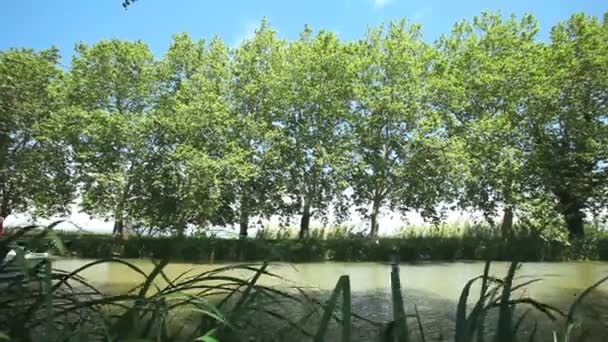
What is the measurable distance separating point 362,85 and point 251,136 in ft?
14.5

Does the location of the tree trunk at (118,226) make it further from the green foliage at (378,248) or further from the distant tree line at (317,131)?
the green foliage at (378,248)

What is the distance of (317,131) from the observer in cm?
2167

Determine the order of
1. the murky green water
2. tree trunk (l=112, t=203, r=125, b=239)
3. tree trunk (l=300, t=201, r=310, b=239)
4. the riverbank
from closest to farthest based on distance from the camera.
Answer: the murky green water < the riverbank < tree trunk (l=112, t=203, r=125, b=239) < tree trunk (l=300, t=201, r=310, b=239)

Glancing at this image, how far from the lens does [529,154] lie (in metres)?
21.9

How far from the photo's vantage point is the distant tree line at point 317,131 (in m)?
20.9

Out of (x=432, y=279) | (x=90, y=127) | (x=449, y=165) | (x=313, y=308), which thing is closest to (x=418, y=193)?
(x=449, y=165)

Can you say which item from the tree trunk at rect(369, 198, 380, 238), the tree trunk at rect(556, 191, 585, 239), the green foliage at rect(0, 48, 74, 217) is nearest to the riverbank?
the tree trunk at rect(556, 191, 585, 239)

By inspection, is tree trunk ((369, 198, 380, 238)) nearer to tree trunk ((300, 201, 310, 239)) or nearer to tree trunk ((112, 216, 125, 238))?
tree trunk ((300, 201, 310, 239))

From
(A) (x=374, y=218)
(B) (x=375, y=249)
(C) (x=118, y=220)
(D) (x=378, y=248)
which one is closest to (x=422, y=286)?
(B) (x=375, y=249)

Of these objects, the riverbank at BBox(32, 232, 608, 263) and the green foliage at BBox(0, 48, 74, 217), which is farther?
the green foliage at BBox(0, 48, 74, 217)

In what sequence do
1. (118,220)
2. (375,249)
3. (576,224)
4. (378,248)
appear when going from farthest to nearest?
1. (576,224)
2. (118,220)
3. (378,248)
4. (375,249)

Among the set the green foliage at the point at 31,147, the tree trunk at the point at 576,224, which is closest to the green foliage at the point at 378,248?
the tree trunk at the point at 576,224

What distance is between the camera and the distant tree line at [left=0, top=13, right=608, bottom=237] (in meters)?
20.9

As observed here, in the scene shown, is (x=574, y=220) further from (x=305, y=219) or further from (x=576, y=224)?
(x=305, y=219)
